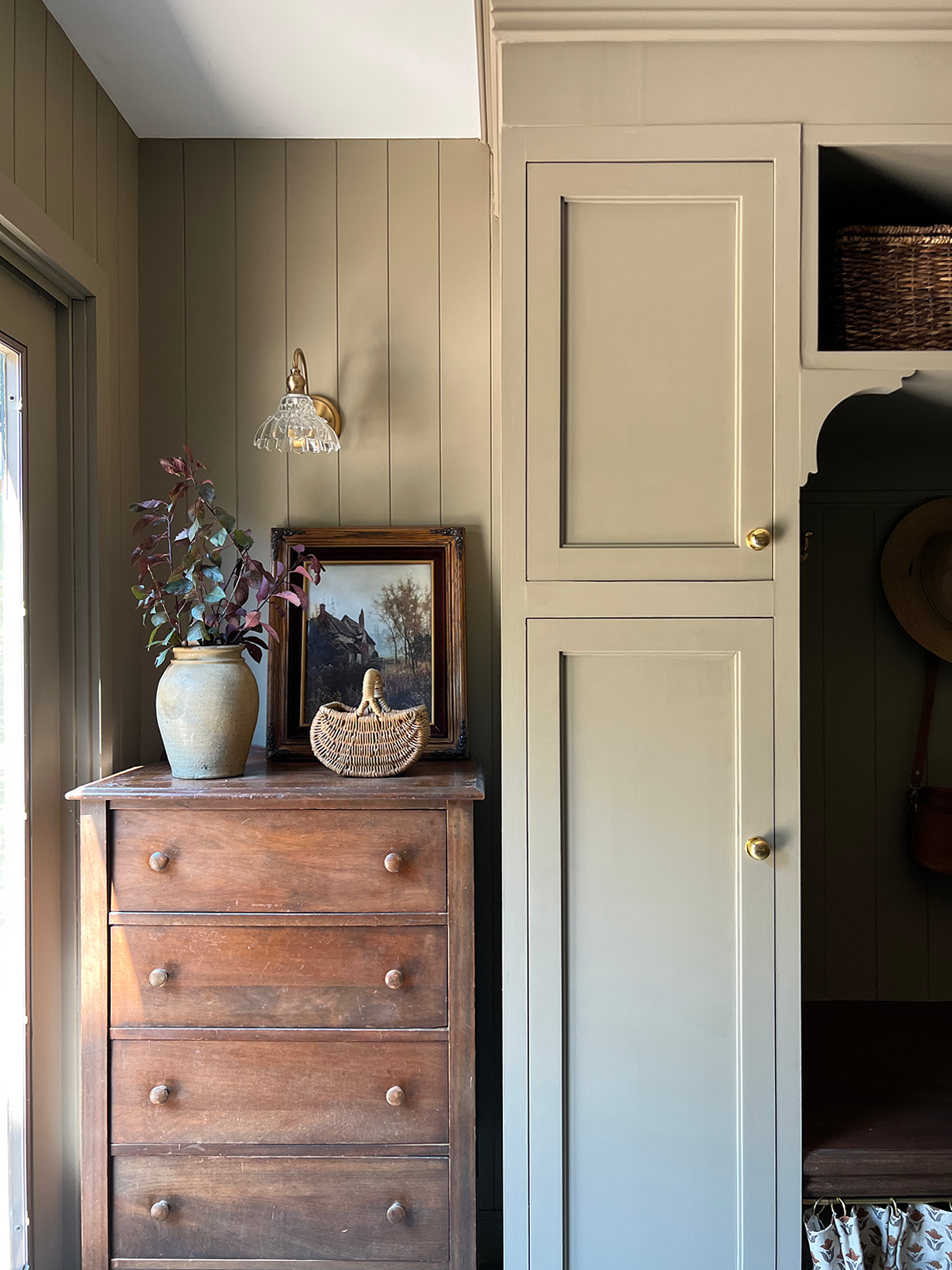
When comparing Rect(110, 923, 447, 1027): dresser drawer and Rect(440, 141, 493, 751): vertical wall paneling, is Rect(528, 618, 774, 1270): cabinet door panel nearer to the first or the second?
Rect(110, 923, 447, 1027): dresser drawer

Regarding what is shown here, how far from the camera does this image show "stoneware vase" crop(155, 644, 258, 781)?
1662 millimetres

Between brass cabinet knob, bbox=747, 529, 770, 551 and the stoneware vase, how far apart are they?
979mm

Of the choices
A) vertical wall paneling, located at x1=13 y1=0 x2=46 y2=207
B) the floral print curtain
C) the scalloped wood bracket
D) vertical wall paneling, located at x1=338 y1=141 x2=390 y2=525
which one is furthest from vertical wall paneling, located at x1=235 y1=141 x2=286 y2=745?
the floral print curtain

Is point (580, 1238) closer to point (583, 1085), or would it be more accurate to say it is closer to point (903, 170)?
point (583, 1085)

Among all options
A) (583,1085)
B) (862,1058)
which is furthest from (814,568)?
(583,1085)

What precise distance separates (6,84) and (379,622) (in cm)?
122

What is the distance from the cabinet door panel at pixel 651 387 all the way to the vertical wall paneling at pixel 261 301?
82 centimetres

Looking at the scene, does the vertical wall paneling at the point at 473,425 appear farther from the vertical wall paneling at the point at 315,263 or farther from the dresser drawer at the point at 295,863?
the dresser drawer at the point at 295,863

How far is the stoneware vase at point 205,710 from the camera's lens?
5.45 feet

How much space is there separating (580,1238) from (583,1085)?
261 mm

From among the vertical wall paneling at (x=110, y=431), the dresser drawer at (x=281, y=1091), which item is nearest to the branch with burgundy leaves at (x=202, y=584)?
the vertical wall paneling at (x=110, y=431)

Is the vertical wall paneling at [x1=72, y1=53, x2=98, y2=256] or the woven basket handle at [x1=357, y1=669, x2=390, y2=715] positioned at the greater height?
the vertical wall paneling at [x1=72, y1=53, x2=98, y2=256]

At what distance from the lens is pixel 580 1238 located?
4.90 feet

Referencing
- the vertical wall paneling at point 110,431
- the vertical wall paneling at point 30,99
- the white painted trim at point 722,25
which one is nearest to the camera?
the white painted trim at point 722,25
